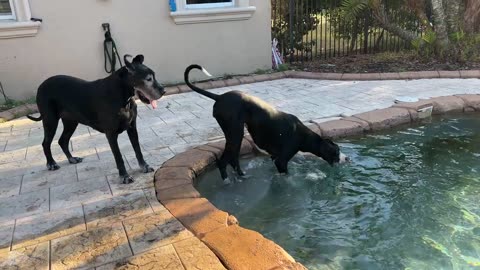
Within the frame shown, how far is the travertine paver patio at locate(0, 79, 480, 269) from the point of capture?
8.04 ft

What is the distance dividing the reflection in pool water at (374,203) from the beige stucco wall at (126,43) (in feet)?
12.0

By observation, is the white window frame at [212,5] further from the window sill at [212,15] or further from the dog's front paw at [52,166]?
the dog's front paw at [52,166]

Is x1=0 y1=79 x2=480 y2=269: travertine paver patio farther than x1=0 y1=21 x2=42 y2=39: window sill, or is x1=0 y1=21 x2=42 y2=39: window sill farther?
x1=0 y1=21 x2=42 y2=39: window sill

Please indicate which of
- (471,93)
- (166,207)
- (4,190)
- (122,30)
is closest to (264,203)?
(166,207)

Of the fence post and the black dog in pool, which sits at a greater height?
the fence post

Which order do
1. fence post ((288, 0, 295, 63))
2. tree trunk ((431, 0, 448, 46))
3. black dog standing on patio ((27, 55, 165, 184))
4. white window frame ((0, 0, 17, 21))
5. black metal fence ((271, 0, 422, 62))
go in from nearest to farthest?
black dog standing on patio ((27, 55, 165, 184)) < white window frame ((0, 0, 17, 21)) < tree trunk ((431, 0, 448, 46)) < fence post ((288, 0, 295, 63)) < black metal fence ((271, 0, 422, 62))

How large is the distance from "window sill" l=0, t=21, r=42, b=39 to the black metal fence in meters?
4.58

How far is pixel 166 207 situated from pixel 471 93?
194 inches

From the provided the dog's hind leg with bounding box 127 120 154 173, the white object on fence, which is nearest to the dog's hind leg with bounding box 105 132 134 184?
the dog's hind leg with bounding box 127 120 154 173

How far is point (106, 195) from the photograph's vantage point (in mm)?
3258

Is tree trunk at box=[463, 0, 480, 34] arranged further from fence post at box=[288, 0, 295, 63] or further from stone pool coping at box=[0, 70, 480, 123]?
fence post at box=[288, 0, 295, 63]

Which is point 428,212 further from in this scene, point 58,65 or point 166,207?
point 58,65

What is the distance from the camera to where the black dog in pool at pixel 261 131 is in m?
3.49

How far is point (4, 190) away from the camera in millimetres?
3455
